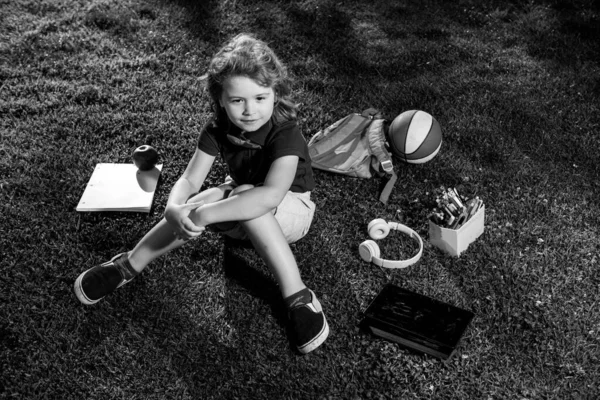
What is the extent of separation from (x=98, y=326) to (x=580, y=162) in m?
3.12

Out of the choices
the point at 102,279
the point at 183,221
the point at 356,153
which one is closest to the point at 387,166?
the point at 356,153

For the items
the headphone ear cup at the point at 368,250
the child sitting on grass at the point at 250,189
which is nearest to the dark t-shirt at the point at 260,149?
the child sitting on grass at the point at 250,189

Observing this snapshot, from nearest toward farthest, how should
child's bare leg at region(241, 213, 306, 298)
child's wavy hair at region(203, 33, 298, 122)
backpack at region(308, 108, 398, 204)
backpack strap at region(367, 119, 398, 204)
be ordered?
1. child's wavy hair at region(203, 33, 298, 122)
2. child's bare leg at region(241, 213, 306, 298)
3. backpack strap at region(367, 119, 398, 204)
4. backpack at region(308, 108, 398, 204)

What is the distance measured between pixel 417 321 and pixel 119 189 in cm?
201

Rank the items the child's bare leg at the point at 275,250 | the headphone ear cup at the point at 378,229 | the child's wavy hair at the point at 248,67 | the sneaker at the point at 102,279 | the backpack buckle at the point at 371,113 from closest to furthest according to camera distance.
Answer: the child's wavy hair at the point at 248,67
the child's bare leg at the point at 275,250
the sneaker at the point at 102,279
the headphone ear cup at the point at 378,229
the backpack buckle at the point at 371,113

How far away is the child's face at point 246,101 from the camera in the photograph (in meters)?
2.78

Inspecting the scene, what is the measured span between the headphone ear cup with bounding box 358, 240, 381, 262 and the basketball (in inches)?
31.7

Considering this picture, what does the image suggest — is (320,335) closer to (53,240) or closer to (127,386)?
(127,386)

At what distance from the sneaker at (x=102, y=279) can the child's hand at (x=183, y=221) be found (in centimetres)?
43

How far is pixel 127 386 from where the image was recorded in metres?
2.72

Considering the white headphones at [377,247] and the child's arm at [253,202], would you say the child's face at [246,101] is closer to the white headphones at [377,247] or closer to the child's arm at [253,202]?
the child's arm at [253,202]

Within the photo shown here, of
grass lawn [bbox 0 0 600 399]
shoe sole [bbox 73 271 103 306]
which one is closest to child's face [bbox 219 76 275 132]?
grass lawn [bbox 0 0 600 399]

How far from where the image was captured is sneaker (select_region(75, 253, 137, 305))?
3.04 m

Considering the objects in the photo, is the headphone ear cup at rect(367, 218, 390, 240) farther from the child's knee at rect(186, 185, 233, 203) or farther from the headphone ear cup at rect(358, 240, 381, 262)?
the child's knee at rect(186, 185, 233, 203)
